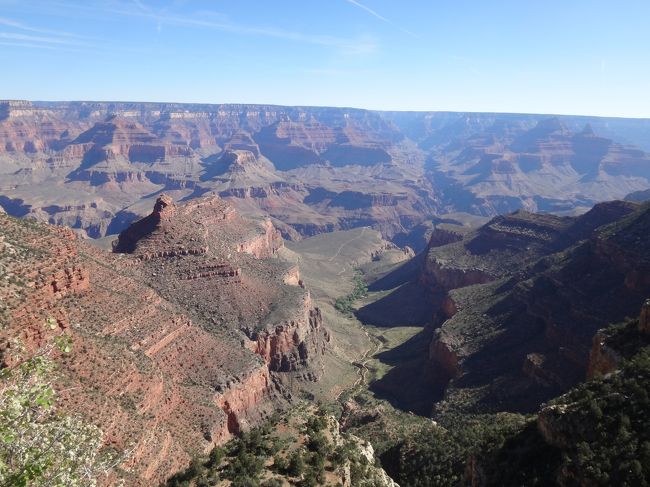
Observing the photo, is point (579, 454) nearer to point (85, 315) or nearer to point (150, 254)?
point (85, 315)

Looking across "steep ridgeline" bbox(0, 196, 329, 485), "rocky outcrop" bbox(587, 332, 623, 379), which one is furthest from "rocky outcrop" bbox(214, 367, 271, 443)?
"rocky outcrop" bbox(587, 332, 623, 379)

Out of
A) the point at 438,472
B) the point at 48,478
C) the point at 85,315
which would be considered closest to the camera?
the point at 48,478

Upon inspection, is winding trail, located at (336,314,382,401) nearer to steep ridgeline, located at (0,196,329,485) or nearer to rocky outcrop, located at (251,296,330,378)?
rocky outcrop, located at (251,296,330,378)

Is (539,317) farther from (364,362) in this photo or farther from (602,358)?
(602,358)

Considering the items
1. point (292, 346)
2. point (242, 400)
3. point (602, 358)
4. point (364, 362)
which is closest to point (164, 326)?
point (242, 400)

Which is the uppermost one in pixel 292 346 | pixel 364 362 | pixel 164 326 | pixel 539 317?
pixel 164 326

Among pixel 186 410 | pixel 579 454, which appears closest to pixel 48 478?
pixel 579 454
